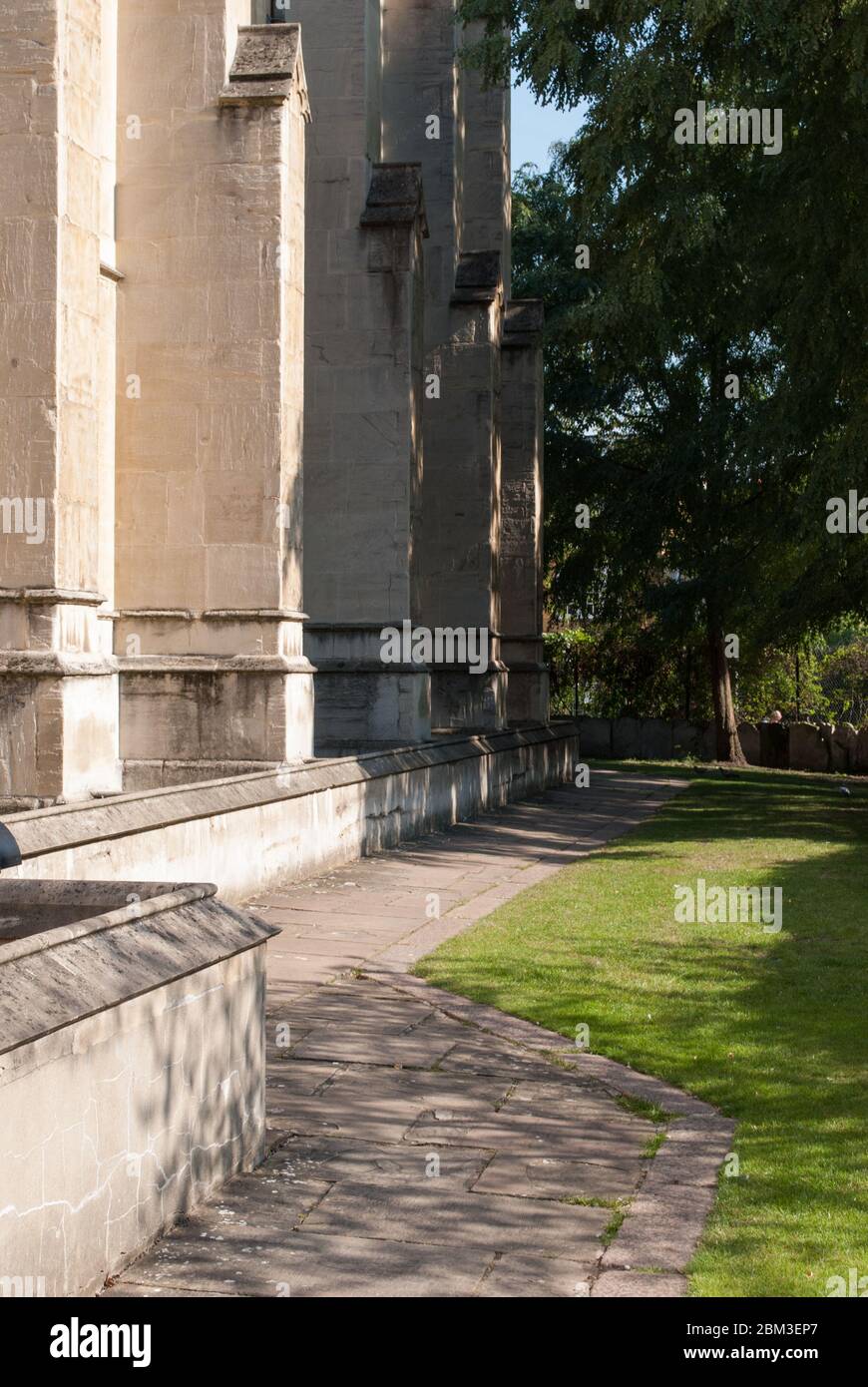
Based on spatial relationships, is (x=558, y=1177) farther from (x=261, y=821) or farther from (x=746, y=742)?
(x=746, y=742)

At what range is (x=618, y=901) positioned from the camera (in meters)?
10.6

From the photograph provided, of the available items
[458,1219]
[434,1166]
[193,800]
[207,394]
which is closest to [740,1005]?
[434,1166]

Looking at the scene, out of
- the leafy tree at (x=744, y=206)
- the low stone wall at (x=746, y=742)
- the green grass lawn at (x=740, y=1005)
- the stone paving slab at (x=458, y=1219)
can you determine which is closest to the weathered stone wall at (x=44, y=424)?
the green grass lawn at (x=740, y=1005)

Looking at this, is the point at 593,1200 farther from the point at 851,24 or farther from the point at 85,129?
the point at 851,24

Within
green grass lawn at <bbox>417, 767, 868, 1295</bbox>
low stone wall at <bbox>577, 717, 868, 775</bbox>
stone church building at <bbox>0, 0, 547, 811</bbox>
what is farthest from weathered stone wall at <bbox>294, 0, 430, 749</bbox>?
low stone wall at <bbox>577, 717, 868, 775</bbox>

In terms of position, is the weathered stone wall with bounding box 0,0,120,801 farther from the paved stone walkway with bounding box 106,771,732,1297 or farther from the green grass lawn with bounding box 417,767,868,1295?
the green grass lawn with bounding box 417,767,868,1295

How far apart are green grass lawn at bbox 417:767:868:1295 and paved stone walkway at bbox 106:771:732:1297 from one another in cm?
17

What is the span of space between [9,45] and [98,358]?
1.91 metres

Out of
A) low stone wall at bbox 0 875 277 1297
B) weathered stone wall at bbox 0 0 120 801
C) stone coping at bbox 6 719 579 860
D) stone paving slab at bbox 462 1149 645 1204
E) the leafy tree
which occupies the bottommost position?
stone paving slab at bbox 462 1149 645 1204

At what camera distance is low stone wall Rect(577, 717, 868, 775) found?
2934 cm

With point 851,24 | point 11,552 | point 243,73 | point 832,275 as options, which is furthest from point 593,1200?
point 832,275

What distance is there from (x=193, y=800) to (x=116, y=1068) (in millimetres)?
5549

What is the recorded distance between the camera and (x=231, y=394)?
1202 centimetres

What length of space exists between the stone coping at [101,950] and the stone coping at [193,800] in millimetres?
2591
